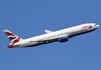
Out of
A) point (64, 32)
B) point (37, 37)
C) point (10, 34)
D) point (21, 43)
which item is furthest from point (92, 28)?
point (10, 34)

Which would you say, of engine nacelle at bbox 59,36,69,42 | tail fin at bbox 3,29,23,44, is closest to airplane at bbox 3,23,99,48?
engine nacelle at bbox 59,36,69,42

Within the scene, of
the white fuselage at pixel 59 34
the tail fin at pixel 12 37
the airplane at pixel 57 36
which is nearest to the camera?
the airplane at pixel 57 36

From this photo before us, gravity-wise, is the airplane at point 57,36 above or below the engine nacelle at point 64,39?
above

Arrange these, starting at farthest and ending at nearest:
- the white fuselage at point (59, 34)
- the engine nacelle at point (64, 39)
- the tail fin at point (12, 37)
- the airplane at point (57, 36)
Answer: the tail fin at point (12, 37) → the white fuselage at point (59, 34) → the airplane at point (57, 36) → the engine nacelle at point (64, 39)

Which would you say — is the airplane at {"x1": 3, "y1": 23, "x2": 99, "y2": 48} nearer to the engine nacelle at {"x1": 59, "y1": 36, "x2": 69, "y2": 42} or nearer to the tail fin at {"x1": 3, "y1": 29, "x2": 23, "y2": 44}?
the engine nacelle at {"x1": 59, "y1": 36, "x2": 69, "y2": 42}

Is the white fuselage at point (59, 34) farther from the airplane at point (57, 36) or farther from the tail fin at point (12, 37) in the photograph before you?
the tail fin at point (12, 37)

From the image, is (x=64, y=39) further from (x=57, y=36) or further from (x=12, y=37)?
(x=12, y=37)

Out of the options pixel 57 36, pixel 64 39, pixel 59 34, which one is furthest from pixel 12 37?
pixel 64 39

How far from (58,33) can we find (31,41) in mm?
14172

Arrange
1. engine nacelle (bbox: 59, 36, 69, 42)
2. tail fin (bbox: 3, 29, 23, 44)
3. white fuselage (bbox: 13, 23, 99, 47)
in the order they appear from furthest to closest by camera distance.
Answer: tail fin (bbox: 3, 29, 23, 44) < white fuselage (bbox: 13, 23, 99, 47) < engine nacelle (bbox: 59, 36, 69, 42)

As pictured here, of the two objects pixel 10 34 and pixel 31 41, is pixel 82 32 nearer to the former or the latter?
pixel 31 41

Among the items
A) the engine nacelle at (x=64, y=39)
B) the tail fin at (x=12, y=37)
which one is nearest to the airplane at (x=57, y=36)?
the engine nacelle at (x=64, y=39)

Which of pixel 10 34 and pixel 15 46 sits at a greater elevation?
pixel 10 34

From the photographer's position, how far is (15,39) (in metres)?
92.4
